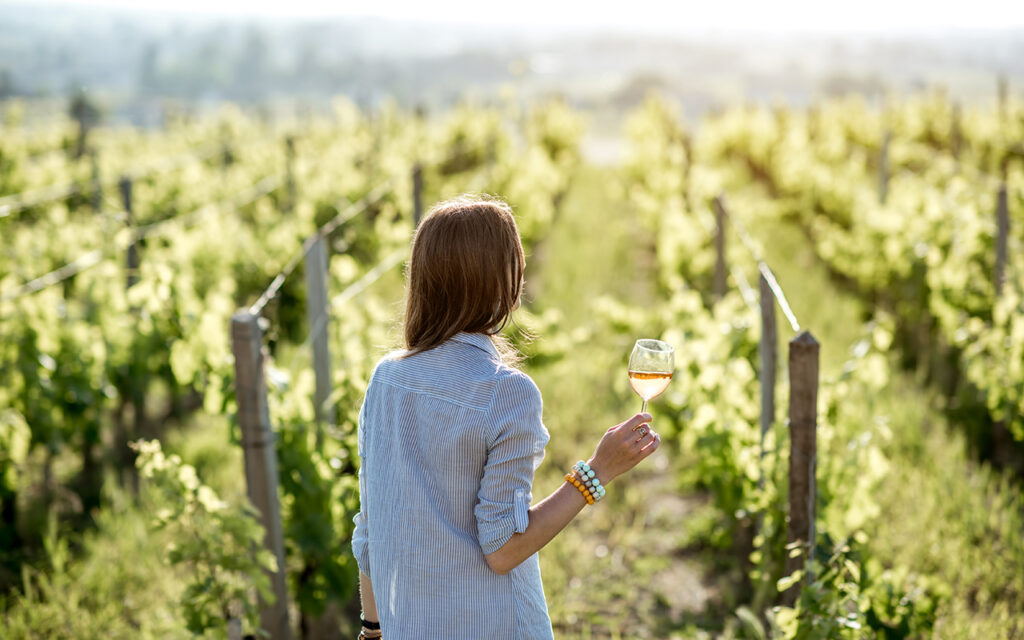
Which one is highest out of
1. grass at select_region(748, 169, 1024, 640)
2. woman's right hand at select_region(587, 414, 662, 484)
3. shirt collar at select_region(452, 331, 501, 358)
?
shirt collar at select_region(452, 331, 501, 358)

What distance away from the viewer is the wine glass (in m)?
1.61

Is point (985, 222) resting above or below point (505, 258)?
below

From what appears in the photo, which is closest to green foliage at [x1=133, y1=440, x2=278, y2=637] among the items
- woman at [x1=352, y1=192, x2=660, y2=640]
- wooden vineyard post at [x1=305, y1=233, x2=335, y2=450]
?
wooden vineyard post at [x1=305, y1=233, x2=335, y2=450]

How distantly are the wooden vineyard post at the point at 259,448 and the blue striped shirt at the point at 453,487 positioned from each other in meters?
1.05

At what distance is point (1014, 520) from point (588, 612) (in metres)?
1.73

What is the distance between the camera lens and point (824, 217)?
31.2 feet

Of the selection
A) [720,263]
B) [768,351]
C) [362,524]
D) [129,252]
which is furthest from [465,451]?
[129,252]

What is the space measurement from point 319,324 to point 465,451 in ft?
6.35

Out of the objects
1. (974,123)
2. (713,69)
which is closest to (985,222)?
(974,123)

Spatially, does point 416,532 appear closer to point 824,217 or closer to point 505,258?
point 505,258

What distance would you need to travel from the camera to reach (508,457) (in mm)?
1382

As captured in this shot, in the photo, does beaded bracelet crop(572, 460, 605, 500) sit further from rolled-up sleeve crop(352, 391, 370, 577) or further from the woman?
rolled-up sleeve crop(352, 391, 370, 577)

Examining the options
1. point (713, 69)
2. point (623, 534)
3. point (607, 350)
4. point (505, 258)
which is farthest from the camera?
point (713, 69)

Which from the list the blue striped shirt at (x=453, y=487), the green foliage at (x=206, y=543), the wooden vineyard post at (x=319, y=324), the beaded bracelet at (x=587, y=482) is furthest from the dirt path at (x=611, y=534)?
the beaded bracelet at (x=587, y=482)
